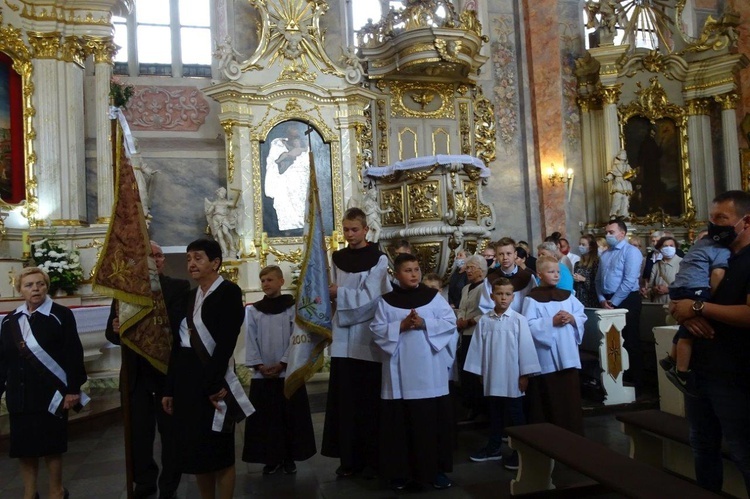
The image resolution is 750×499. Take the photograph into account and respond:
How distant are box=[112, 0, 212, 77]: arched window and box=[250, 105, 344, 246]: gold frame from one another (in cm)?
209

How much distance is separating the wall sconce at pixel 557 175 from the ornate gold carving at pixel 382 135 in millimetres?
3189

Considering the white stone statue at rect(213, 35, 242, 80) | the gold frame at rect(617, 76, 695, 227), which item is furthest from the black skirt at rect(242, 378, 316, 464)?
the gold frame at rect(617, 76, 695, 227)

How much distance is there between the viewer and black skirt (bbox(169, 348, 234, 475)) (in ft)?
10.9

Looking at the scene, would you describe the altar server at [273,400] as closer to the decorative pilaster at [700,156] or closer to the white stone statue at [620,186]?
Answer: the white stone statue at [620,186]

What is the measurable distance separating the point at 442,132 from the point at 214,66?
4.33m

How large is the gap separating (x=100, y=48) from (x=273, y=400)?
280 inches

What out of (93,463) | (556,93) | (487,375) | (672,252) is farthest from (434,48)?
(93,463)

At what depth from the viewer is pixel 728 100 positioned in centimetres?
1378

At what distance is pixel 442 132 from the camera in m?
12.5

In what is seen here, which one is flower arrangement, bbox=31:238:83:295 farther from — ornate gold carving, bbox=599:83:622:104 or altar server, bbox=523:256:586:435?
ornate gold carving, bbox=599:83:622:104

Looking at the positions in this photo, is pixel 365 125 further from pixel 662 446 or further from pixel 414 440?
pixel 662 446

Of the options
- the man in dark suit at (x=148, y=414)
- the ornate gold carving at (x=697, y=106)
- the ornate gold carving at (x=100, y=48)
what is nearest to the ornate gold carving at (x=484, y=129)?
the ornate gold carving at (x=697, y=106)

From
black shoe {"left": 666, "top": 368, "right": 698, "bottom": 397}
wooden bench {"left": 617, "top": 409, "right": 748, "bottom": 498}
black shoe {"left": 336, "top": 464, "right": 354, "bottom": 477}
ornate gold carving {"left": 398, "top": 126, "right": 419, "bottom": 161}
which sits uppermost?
ornate gold carving {"left": 398, "top": 126, "right": 419, "bottom": 161}

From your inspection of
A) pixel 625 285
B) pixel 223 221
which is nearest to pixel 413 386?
pixel 625 285
